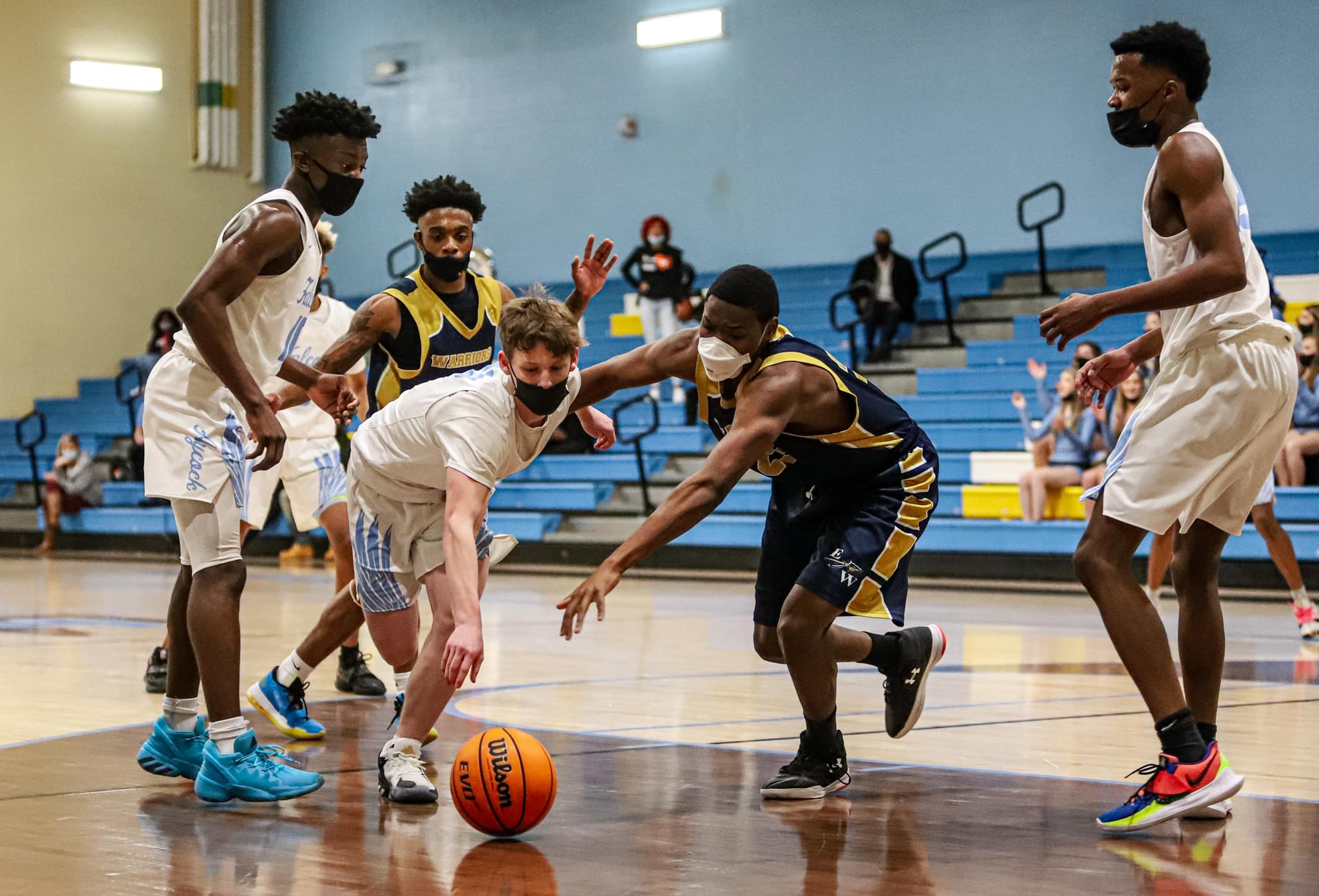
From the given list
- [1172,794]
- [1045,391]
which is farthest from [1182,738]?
[1045,391]

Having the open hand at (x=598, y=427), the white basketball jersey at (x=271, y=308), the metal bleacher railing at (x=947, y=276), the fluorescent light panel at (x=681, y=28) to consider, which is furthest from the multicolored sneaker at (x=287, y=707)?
the fluorescent light panel at (x=681, y=28)

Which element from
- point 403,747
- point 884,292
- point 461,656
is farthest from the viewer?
point 884,292

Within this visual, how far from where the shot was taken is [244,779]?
13.1ft

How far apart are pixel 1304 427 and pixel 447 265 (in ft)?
24.3

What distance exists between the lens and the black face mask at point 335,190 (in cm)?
425

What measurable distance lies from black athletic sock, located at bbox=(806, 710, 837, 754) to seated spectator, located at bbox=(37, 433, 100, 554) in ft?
44.3

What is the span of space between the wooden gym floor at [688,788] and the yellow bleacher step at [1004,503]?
377 centimetres

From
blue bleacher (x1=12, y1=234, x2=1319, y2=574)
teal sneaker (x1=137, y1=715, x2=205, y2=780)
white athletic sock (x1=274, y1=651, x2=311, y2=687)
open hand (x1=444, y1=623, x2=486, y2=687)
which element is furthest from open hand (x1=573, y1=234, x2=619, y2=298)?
blue bleacher (x1=12, y1=234, x2=1319, y2=574)

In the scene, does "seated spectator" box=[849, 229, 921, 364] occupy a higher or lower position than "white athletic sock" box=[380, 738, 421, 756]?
higher

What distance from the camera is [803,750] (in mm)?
4184

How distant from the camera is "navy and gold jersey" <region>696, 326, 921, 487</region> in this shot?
416 cm

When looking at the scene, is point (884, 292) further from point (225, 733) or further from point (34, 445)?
point (225, 733)

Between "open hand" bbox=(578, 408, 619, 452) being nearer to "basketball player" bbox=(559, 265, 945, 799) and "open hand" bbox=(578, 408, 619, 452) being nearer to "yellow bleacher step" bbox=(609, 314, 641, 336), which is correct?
"basketball player" bbox=(559, 265, 945, 799)

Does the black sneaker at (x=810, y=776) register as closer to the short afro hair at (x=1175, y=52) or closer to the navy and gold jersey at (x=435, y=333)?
the short afro hair at (x=1175, y=52)
